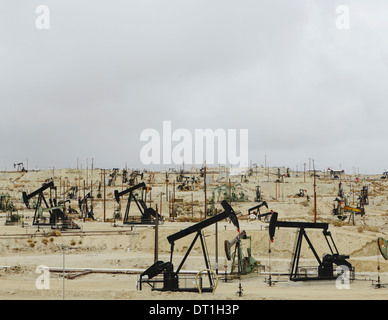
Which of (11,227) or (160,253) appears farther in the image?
(11,227)

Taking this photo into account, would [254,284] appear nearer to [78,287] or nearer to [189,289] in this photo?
[189,289]

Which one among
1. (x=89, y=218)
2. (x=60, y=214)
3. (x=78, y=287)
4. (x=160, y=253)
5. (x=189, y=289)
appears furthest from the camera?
(x=89, y=218)

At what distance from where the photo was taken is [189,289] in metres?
18.7

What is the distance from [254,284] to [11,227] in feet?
90.8

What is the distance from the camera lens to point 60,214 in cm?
3934
